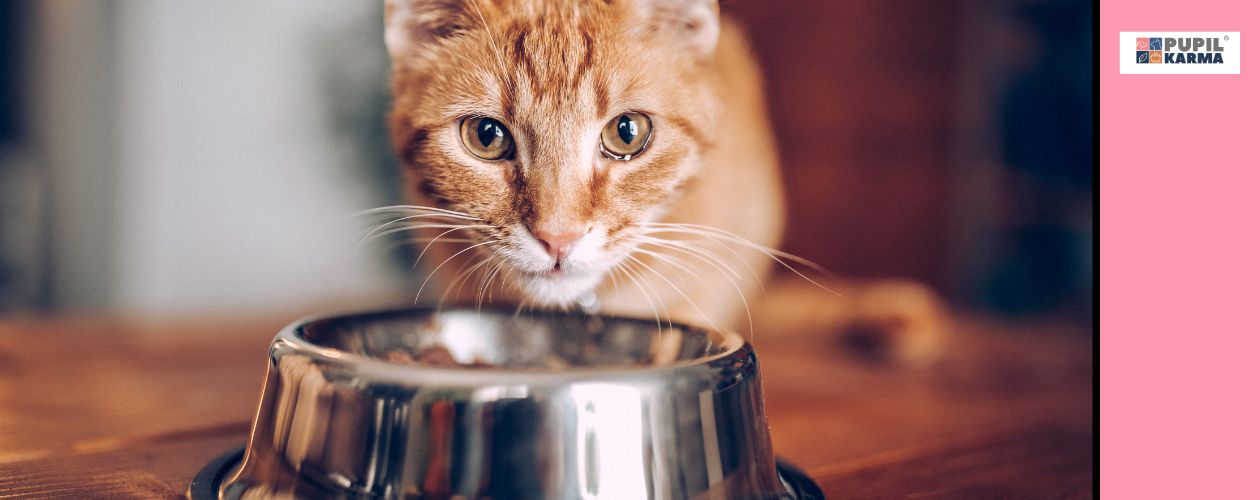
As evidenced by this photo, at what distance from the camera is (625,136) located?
2.51 ft

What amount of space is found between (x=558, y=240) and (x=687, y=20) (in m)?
0.24

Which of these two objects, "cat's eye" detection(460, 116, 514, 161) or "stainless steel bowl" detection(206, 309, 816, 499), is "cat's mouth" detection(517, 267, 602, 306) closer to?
"cat's eye" detection(460, 116, 514, 161)

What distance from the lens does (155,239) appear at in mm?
2365

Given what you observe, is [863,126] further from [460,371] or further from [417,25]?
[460,371]

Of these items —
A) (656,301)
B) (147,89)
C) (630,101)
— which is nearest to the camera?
(630,101)

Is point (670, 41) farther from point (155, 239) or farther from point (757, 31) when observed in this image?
point (155, 239)

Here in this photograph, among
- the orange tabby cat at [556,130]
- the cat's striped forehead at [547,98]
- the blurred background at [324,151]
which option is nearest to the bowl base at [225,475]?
the orange tabby cat at [556,130]

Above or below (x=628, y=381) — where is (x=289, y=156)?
above

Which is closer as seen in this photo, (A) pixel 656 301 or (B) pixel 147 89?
(A) pixel 656 301

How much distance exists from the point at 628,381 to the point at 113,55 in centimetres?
234

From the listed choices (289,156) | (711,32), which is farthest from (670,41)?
(289,156)

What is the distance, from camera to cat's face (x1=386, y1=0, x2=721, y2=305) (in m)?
0.72

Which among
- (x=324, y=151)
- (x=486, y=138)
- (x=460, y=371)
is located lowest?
(x=460, y=371)
